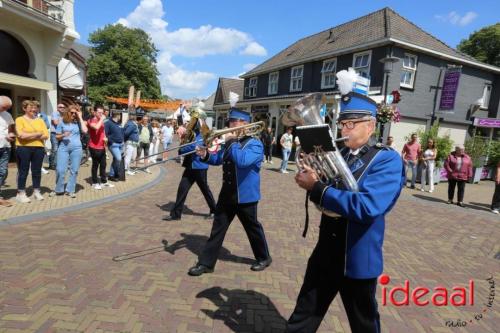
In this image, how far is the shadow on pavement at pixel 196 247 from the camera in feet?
14.6

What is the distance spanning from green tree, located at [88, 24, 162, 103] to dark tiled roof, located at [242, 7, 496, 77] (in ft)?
94.0

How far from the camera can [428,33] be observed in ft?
62.7

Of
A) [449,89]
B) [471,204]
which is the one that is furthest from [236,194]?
[449,89]

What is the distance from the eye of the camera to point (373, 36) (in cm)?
1725

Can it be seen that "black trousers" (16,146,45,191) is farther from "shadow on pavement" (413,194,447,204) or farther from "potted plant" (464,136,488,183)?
"potted plant" (464,136,488,183)

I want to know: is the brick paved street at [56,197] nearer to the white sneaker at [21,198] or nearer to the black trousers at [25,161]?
the white sneaker at [21,198]

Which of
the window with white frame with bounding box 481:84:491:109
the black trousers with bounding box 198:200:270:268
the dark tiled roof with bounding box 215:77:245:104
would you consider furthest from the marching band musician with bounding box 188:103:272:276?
the dark tiled roof with bounding box 215:77:245:104

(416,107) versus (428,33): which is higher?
(428,33)

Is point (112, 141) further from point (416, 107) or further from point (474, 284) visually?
point (416, 107)

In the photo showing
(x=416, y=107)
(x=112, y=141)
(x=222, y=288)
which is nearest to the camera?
(x=222, y=288)

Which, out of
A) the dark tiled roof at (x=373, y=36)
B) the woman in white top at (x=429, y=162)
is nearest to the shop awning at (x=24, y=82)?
the woman in white top at (x=429, y=162)

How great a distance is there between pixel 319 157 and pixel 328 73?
63.4ft

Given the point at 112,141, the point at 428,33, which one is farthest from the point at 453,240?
the point at 428,33

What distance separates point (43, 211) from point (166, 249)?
9.14 ft
